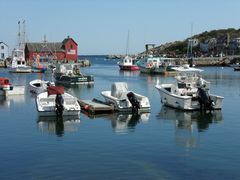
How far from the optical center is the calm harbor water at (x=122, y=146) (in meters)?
14.7

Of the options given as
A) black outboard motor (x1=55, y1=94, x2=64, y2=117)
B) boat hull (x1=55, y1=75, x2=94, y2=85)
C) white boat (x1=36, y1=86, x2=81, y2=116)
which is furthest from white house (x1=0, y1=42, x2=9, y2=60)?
black outboard motor (x1=55, y1=94, x2=64, y2=117)

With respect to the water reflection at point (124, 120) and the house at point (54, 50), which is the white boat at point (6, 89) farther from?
the house at point (54, 50)

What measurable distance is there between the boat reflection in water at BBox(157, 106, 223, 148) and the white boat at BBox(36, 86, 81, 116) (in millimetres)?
5229

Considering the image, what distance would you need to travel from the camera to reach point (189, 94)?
30.3m

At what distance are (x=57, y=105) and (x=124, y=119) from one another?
157 inches

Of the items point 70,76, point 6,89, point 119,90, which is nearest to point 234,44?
point 70,76

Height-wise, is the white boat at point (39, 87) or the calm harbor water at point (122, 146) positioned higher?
the white boat at point (39, 87)

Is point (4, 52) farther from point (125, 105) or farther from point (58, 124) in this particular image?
point (58, 124)

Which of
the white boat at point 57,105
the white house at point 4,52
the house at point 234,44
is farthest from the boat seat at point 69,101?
the house at point 234,44

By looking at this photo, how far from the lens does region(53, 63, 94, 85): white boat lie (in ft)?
176

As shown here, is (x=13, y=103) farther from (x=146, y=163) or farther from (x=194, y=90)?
(x=146, y=163)

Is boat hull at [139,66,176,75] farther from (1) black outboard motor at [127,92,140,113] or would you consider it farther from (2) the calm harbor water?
(2) the calm harbor water

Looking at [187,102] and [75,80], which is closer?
[187,102]

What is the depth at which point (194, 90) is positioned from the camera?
100 feet
